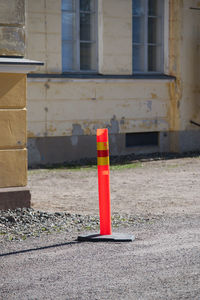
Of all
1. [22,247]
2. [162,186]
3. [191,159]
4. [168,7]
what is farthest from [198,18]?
[22,247]

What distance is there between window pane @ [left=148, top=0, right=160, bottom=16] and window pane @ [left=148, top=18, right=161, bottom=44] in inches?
5.5

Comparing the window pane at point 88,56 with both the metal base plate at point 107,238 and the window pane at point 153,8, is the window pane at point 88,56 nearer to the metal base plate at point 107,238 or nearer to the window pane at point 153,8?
the window pane at point 153,8

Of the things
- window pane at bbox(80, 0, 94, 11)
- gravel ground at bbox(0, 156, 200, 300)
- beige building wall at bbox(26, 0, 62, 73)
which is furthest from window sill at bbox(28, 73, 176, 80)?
gravel ground at bbox(0, 156, 200, 300)

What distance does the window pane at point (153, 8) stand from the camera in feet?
51.4

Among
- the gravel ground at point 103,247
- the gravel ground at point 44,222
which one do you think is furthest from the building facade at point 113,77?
the gravel ground at point 44,222

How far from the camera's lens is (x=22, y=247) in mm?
6375

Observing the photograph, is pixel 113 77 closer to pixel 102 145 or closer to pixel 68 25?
pixel 68 25

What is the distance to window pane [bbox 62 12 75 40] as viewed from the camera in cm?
1424

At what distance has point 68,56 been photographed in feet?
47.3

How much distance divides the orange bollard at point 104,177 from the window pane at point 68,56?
7.95 metres

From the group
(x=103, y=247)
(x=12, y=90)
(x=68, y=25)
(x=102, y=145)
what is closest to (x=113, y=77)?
(x=68, y=25)

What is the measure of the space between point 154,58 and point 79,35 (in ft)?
7.33

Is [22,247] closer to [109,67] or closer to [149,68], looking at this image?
[109,67]

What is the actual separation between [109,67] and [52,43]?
1.50m
